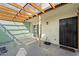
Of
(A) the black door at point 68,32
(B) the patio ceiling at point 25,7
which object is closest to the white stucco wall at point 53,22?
(A) the black door at point 68,32

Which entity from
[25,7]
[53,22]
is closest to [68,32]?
[53,22]

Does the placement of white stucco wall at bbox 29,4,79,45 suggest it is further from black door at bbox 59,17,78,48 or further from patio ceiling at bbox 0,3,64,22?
patio ceiling at bbox 0,3,64,22

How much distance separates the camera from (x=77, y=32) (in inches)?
165

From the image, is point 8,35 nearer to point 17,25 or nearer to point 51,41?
point 17,25

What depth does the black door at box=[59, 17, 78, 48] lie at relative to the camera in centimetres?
440

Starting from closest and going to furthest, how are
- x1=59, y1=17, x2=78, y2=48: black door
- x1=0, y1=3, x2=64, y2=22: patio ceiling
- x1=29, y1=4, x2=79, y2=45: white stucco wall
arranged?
x1=0, y1=3, x2=64, y2=22: patio ceiling
x1=59, y1=17, x2=78, y2=48: black door
x1=29, y1=4, x2=79, y2=45: white stucco wall

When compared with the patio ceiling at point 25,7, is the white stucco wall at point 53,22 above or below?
below

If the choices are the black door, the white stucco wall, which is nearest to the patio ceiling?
the white stucco wall

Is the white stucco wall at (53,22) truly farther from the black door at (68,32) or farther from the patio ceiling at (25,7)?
the patio ceiling at (25,7)

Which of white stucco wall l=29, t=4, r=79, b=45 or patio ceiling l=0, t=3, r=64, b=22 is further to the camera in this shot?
white stucco wall l=29, t=4, r=79, b=45

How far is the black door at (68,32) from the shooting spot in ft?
14.4

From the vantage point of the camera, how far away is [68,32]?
4816 mm

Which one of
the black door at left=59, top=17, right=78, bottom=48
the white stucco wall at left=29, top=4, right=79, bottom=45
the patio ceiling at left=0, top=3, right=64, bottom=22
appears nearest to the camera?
the patio ceiling at left=0, top=3, right=64, bottom=22

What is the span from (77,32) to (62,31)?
3.73ft
